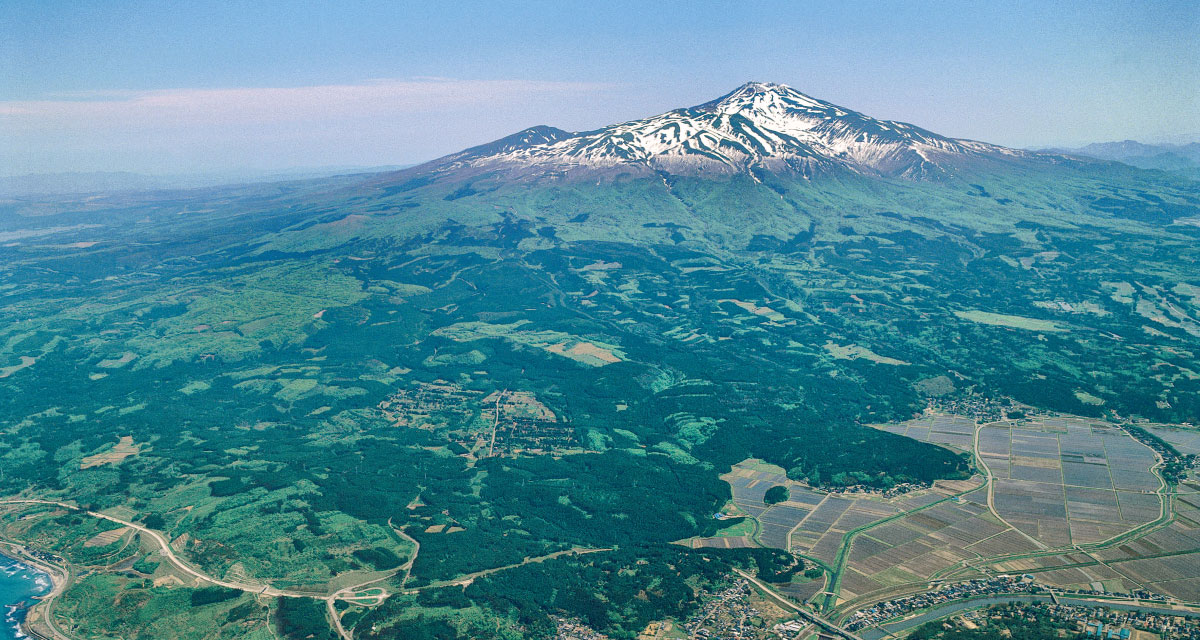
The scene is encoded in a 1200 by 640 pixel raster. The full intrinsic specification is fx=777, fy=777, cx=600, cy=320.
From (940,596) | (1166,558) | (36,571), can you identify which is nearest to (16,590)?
(36,571)

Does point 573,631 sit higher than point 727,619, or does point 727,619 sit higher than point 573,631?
point 727,619

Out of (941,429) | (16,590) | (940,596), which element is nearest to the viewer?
(940,596)

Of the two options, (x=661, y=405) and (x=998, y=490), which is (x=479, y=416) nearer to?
(x=661, y=405)

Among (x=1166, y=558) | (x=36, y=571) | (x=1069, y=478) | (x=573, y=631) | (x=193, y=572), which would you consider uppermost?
(x=1069, y=478)

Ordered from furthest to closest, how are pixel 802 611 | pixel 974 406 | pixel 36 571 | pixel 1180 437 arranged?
pixel 974 406 → pixel 1180 437 → pixel 36 571 → pixel 802 611

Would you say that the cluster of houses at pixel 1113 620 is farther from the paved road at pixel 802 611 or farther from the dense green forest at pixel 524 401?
the dense green forest at pixel 524 401

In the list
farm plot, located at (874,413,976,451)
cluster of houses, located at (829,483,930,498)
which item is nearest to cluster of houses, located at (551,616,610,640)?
cluster of houses, located at (829,483,930,498)

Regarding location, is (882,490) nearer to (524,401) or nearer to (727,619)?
(727,619)
